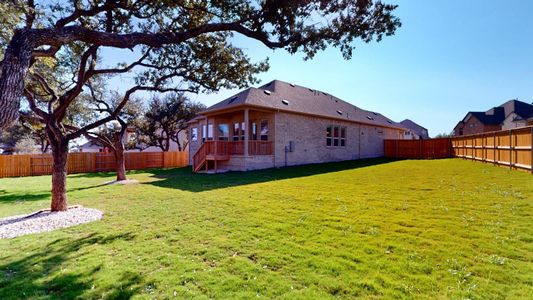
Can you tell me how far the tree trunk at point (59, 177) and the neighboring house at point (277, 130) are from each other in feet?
30.0

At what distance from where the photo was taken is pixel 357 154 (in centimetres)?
2427

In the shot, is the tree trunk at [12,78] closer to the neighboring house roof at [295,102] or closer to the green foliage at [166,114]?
the neighboring house roof at [295,102]

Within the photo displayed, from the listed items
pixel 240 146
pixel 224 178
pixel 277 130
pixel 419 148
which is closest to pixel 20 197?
pixel 224 178

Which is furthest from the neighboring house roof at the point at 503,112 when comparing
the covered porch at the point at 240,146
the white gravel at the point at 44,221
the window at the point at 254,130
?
the white gravel at the point at 44,221

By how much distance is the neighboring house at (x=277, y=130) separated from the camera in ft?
55.6

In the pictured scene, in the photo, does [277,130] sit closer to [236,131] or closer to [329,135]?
[236,131]

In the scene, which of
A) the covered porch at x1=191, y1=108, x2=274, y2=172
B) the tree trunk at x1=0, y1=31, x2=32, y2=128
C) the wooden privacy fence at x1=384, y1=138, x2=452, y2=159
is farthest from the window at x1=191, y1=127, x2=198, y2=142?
the tree trunk at x1=0, y1=31, x2=32, y2=128

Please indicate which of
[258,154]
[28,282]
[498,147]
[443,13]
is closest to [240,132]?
[258,154]

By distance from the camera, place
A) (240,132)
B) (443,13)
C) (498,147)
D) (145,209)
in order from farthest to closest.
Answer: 1. (240,132)
2. (498,147)
3. (443,13)
4. (145,209)

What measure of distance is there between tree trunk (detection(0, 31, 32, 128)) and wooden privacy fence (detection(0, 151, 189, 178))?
22.0 metres

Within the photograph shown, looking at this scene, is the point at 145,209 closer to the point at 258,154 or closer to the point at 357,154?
the point at 258,154

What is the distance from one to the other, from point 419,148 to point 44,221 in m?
28.2


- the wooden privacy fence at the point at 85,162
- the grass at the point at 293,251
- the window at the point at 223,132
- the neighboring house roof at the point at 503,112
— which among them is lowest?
the grass at the point at 293,251

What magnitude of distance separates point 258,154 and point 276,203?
9524 mm
